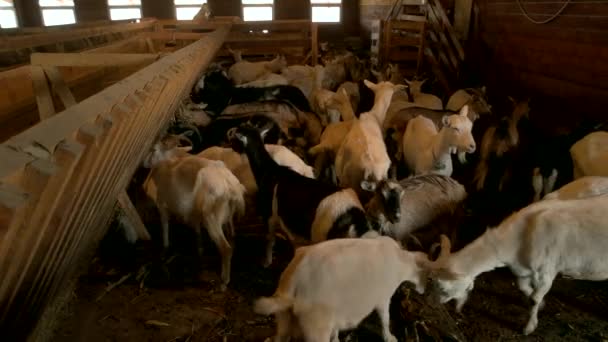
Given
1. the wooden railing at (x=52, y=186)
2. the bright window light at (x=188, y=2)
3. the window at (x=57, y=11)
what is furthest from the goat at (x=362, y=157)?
the window at (x=57, y=11)

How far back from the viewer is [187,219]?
4242 millimetres

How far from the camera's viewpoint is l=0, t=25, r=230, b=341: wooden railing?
1.12m

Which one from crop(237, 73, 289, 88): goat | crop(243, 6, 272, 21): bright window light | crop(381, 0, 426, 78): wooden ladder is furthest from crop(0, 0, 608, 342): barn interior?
crop(243, 6, 272, 21): bright window light

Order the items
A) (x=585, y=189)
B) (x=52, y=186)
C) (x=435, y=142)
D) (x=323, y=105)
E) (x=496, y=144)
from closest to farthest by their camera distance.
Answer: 1. (x=52, y=186)
2. (x=585, y=189)
3. (x=435, y=142)
4. (x=496, y=144)
5. (x=323, y=105)

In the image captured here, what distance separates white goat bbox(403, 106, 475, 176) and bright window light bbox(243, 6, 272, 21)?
14117mm

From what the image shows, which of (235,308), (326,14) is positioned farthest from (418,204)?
(326,14)

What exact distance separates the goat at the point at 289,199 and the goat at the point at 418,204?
0.96 ft

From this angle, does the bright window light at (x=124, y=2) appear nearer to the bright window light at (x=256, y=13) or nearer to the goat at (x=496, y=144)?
the bright window light at (x=256, y=13)

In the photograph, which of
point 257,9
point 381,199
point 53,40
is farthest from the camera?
point 257,9

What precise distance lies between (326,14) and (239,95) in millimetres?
12111

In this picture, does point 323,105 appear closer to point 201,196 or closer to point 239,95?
point 239,95

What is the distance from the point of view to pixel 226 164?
483 centimetres

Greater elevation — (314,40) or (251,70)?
(314,40)

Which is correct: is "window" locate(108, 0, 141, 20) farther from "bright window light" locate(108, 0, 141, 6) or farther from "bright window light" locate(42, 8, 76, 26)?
"bright window light" locate(42, 8, 76, 26)
